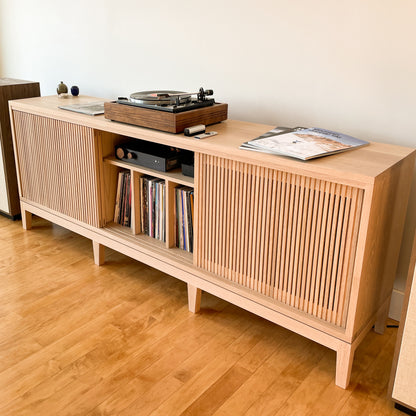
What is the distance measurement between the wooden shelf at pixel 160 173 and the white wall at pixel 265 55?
41cm

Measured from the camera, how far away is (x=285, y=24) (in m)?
1.72

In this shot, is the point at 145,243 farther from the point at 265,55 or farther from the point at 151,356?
the point at 265,55

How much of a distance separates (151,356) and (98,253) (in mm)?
672

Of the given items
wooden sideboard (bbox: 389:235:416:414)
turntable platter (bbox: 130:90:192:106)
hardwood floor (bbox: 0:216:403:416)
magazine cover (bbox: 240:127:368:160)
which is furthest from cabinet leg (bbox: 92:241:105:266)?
wooden sideboard (bbox: 389:235:416:414)

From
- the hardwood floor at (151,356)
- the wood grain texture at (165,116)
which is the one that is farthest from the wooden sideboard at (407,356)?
the wood grain texture at (165,116)

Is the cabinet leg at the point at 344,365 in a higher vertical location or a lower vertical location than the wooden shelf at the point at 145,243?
lower

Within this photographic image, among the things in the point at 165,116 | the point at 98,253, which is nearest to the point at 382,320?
the point at 165,116

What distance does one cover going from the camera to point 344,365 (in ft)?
4.55

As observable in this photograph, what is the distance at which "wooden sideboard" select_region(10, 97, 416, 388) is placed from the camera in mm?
1289

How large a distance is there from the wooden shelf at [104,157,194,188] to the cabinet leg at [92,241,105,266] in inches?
14.8

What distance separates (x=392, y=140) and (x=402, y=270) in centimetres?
48

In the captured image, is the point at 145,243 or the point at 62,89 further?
the point at 62,89

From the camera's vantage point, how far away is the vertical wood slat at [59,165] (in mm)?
1925

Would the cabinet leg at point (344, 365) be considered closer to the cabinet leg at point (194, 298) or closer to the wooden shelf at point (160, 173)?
the cabinet leg at point (194, 298)
